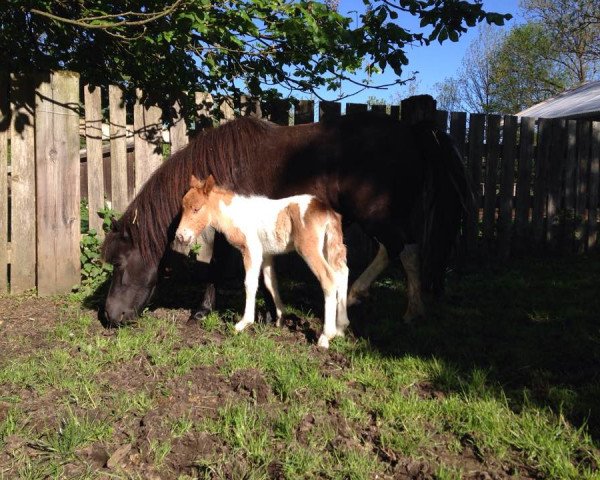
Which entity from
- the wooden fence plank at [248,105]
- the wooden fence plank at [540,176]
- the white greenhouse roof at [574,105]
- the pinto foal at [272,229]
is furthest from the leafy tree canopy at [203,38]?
the white greenhouse roof at [574,105]

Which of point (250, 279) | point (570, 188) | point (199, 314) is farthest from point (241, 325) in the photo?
point (570, 188)

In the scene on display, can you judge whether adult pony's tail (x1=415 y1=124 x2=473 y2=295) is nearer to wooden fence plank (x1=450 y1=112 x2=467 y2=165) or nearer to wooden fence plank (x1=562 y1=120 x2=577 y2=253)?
wooden fence plank (x1=450 y1=112 x2=467 y2=165)

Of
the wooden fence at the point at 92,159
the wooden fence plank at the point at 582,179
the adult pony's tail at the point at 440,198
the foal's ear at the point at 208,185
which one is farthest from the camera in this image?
the wooden fence plank at the point at 582,179

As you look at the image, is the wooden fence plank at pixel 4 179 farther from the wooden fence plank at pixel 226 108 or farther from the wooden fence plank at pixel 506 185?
the wooden fence plank at pixel 506 185

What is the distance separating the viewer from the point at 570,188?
24.3 feet

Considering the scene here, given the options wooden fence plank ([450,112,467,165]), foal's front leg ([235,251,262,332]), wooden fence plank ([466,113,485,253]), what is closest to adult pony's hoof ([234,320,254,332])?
foal's front leg ([235,251,262,332])

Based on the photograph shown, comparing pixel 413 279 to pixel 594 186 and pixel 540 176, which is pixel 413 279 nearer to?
pixel 540 176

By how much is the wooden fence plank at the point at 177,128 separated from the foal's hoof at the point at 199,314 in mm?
2045

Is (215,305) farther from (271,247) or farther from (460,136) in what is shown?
(460,136)

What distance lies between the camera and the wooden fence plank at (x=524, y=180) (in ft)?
23.1

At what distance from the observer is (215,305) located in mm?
4734

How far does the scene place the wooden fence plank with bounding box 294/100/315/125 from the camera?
6.09 metres

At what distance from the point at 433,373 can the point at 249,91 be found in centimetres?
406

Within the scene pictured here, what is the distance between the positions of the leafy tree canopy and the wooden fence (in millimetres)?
379
